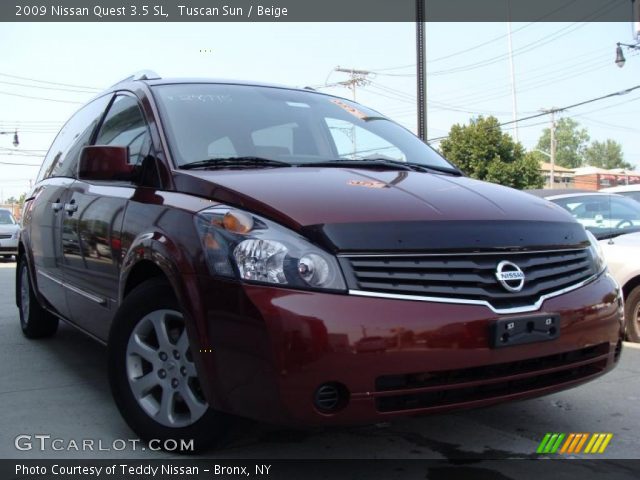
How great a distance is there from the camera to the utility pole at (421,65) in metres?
12.1

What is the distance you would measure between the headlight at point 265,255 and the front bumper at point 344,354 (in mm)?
54

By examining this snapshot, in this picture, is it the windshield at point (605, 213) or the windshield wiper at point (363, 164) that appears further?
the windshield at point (605, 213)

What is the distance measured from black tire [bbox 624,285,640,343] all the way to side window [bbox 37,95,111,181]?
14.7ft

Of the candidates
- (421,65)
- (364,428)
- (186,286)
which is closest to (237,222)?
(186,286)

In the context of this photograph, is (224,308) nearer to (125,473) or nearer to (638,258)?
(125,473)

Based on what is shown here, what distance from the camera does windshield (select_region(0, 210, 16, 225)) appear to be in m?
19.0

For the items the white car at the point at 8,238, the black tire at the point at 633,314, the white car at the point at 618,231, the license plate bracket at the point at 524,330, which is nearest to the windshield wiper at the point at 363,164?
the license plate bracket at the point at 524,330

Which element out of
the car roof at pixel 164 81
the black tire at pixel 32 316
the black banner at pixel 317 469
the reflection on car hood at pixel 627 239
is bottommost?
the black banner at pixel 317 469

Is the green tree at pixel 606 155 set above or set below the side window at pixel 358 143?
above

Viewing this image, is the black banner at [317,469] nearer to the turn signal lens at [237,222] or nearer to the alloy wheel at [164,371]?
the alloy wheel at [164,371]

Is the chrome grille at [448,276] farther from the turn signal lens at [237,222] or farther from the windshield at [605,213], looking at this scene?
the windshield at [605,213]

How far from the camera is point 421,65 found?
39.8ft

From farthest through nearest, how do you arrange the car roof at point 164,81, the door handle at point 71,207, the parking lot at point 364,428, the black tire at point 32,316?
the black tire at point 32,316 < the door handle at point 71,207 < the car roof at point 164,81 < the parking lot at point 364,428

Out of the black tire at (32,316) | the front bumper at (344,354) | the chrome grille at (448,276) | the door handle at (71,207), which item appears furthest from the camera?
the black tire at (32,316)
